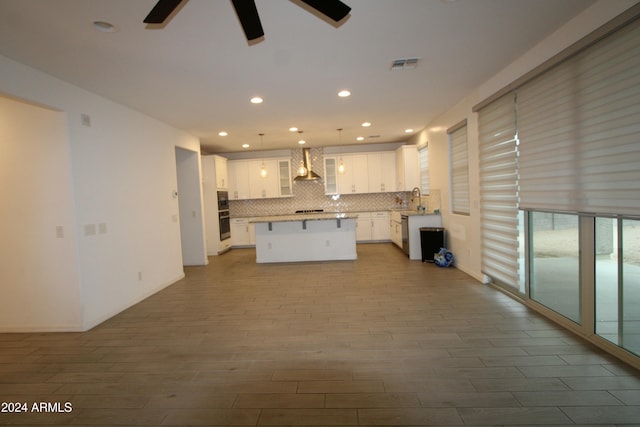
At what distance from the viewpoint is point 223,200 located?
808 cm

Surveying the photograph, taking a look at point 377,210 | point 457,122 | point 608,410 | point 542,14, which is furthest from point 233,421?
point 377,210

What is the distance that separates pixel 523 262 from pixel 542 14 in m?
2.52

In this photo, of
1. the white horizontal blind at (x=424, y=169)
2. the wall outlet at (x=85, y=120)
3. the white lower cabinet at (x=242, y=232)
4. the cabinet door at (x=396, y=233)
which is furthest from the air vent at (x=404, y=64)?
the white lower cabinet at (x=242, y=232)

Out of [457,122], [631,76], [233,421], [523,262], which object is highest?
[457,122]

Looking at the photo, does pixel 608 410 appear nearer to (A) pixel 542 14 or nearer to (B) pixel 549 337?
(B) pixel 549 337

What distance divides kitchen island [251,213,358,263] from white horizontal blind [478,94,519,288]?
277cm

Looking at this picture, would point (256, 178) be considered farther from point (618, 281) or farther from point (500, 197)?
point (618, 281)

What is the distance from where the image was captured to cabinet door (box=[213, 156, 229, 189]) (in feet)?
25.8

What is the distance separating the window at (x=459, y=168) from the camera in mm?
4988

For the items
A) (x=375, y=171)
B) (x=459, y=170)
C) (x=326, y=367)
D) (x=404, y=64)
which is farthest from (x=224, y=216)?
(x=326, y=367)

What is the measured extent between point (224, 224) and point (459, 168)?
579 cm

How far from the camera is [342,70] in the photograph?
3.44m

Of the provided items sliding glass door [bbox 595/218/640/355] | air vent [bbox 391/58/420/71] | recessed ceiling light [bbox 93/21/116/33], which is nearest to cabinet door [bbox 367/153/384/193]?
air vent [bbox 391/58/420/71]

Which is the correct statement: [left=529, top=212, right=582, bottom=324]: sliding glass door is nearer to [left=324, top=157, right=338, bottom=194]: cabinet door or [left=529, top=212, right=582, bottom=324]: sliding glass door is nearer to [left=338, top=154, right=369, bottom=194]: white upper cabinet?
[left=338, top=154, right=369, bottom=194]: white upper cabinet
